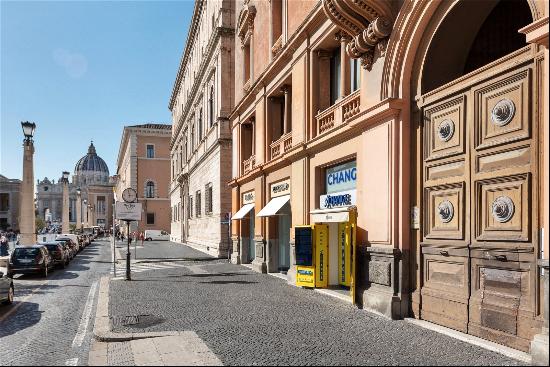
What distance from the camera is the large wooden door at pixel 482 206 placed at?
6.82 m

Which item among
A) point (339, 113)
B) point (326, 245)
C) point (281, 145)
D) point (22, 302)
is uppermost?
point (339, 113)

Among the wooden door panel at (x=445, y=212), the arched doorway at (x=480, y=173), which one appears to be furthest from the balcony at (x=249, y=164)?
the wooden door panel at (x=445, y=212)

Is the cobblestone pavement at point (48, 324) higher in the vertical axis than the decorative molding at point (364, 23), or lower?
lower

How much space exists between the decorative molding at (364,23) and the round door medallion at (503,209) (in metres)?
4.40

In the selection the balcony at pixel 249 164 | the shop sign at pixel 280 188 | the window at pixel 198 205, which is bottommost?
the window at pixel 198 205

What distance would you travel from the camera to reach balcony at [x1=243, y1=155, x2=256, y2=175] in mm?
20998

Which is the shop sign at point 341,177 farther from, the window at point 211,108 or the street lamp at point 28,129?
the window at point 211,108

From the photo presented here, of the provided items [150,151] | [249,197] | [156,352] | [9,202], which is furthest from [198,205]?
[9,202]

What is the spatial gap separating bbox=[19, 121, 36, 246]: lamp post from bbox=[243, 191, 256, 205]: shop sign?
9460mm

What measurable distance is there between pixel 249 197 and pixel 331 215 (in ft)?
33.3

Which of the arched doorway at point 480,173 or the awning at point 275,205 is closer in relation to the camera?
the arched doorway at point 480,173

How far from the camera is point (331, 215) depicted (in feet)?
39.1

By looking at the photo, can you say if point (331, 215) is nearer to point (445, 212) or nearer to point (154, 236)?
point (445, 212)

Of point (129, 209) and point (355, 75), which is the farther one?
point (129, 209)
